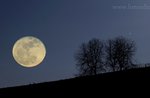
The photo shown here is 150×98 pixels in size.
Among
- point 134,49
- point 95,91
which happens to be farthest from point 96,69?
point 95,91

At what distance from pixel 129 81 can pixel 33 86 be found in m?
10.6

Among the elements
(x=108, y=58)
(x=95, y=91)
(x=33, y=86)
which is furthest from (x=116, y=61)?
(x=95, y=91)

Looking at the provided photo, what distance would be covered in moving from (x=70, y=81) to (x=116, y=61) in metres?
36.6

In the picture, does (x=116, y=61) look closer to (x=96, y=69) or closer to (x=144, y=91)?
(x=96, y=69)

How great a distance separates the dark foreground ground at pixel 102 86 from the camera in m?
21.2

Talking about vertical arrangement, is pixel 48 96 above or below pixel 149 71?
below

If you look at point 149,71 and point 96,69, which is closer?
point 149,71

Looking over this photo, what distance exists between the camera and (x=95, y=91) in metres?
23.8

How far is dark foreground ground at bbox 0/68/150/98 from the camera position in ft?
69.6

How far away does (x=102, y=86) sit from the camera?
2338 centimetres

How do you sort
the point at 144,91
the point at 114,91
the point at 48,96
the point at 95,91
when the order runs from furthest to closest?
1. the point at 48,96
2. the point at 95,91
3. the point at 114,91
4. the point at 144,91

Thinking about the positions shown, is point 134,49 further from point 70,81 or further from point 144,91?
point 144,91

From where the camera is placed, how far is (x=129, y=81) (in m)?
21.7

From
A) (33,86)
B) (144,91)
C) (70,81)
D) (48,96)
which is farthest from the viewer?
(33,86)
